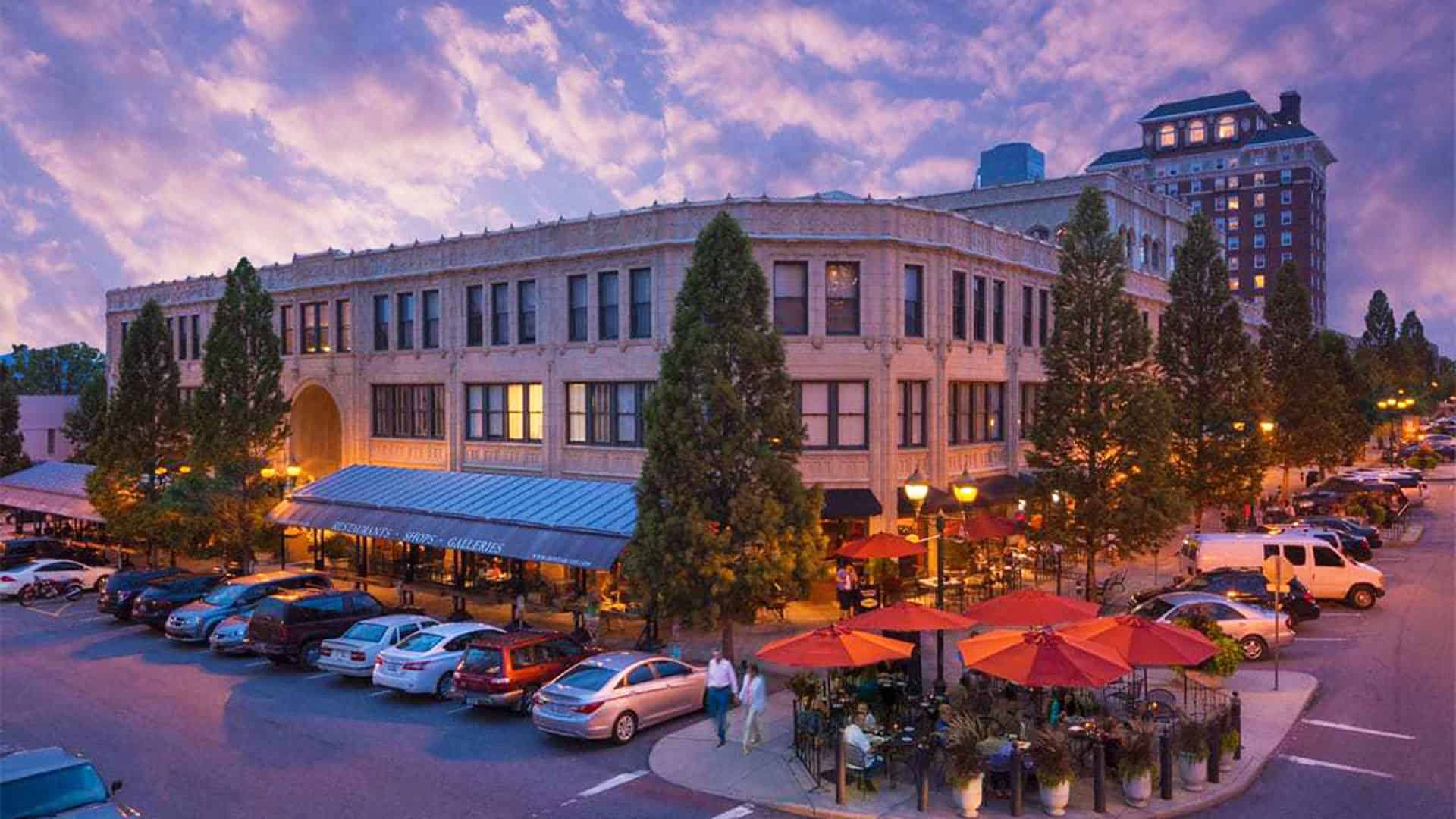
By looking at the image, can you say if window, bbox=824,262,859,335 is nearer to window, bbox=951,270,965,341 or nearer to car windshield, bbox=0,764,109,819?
window, bbox=951,270,965,341

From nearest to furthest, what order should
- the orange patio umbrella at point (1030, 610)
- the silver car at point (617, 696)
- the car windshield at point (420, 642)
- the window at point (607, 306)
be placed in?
1. the silver car at point (617, 696)
2. the orange patio umbrella at point (1030, 610)
3. the car windshield at point (420, 642)
4. the window at point (607, 306)

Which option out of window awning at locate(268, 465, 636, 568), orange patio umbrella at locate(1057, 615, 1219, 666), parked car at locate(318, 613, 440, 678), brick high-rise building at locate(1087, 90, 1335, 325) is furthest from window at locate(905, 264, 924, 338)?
brick high-rise building at locate(1087, 90, 1335, 325)

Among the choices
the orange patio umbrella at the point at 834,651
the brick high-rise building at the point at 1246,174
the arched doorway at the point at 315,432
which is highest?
the brick high-rise building at the point at 1246,174

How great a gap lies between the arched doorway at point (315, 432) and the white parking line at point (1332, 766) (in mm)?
39842

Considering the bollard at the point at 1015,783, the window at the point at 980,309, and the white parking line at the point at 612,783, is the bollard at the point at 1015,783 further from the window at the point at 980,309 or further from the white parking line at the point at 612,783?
the window at the point at 980,309

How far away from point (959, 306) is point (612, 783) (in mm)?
23321

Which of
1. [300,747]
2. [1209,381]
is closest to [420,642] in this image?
[300,747]

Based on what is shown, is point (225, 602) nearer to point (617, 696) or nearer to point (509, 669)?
point (509, 669)

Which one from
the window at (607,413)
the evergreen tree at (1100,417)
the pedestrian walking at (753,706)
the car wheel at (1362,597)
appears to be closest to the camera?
the pedestrian walking at (753,706)

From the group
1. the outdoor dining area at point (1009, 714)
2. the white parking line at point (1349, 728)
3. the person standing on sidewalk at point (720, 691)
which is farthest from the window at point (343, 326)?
the white parking line at point (1349, 728)

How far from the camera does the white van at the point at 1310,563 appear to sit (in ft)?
98.6

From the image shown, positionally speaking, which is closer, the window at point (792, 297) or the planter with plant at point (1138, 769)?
the planter with plant at point (1138, 769)

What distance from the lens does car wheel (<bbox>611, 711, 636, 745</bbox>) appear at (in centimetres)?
1806

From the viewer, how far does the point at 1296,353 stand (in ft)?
165
